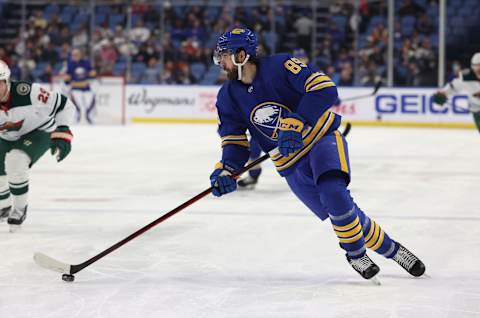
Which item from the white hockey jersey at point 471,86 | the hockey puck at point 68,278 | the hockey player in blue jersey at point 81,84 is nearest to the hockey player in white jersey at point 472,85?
the white hockey jersey at point 471,86

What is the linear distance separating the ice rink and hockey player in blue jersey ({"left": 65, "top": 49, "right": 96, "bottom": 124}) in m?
7.05

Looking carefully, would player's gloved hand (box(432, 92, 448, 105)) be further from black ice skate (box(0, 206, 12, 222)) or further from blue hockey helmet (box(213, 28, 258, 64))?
blue hockey helmet (box(213, 28, 258, 64))

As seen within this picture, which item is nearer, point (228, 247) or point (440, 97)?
point (228, 247)

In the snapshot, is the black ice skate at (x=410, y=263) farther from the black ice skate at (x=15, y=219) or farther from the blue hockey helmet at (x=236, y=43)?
the black ice skate at (x=15, y=219)

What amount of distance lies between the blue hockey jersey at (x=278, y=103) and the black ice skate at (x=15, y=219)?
173 centimetres

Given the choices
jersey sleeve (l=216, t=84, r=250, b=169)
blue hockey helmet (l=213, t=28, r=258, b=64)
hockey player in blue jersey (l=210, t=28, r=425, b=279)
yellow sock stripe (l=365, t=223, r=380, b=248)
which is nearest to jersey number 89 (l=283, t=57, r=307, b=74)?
hockey player in blue jersey (l=210, t=28, r=425, b=279)

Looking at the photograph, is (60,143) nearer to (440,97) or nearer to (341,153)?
(341,153)

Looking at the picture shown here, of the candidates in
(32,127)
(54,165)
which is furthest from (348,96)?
(32,127)

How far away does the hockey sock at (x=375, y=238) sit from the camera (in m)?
3.52

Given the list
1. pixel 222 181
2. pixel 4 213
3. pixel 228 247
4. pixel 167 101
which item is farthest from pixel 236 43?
pixel 167 101

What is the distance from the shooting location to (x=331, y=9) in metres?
17.1

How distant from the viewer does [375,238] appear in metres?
3.54

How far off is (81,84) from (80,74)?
20 cm

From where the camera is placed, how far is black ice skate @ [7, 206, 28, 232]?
4.90 m
